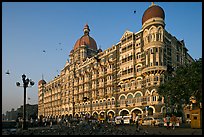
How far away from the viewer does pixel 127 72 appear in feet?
175

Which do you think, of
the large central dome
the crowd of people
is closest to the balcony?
the crowd of people

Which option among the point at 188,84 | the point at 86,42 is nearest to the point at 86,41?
the point at 86,42

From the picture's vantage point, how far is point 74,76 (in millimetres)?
79062

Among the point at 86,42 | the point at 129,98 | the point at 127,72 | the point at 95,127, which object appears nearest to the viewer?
the point at 95,127

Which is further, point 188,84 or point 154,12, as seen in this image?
point 154,12

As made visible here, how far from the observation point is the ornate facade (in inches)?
1852

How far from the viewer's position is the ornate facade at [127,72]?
4703cm

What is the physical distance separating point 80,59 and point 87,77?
11917 mm

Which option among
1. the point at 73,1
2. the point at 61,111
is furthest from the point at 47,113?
the point at 73,1

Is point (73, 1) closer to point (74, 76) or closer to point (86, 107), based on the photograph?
point (86, 107)

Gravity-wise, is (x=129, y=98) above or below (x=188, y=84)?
below

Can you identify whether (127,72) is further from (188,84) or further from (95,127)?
(95,127)

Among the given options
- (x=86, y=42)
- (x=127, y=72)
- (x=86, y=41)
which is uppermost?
(x=86, y=41)

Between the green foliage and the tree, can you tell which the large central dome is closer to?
the tree
